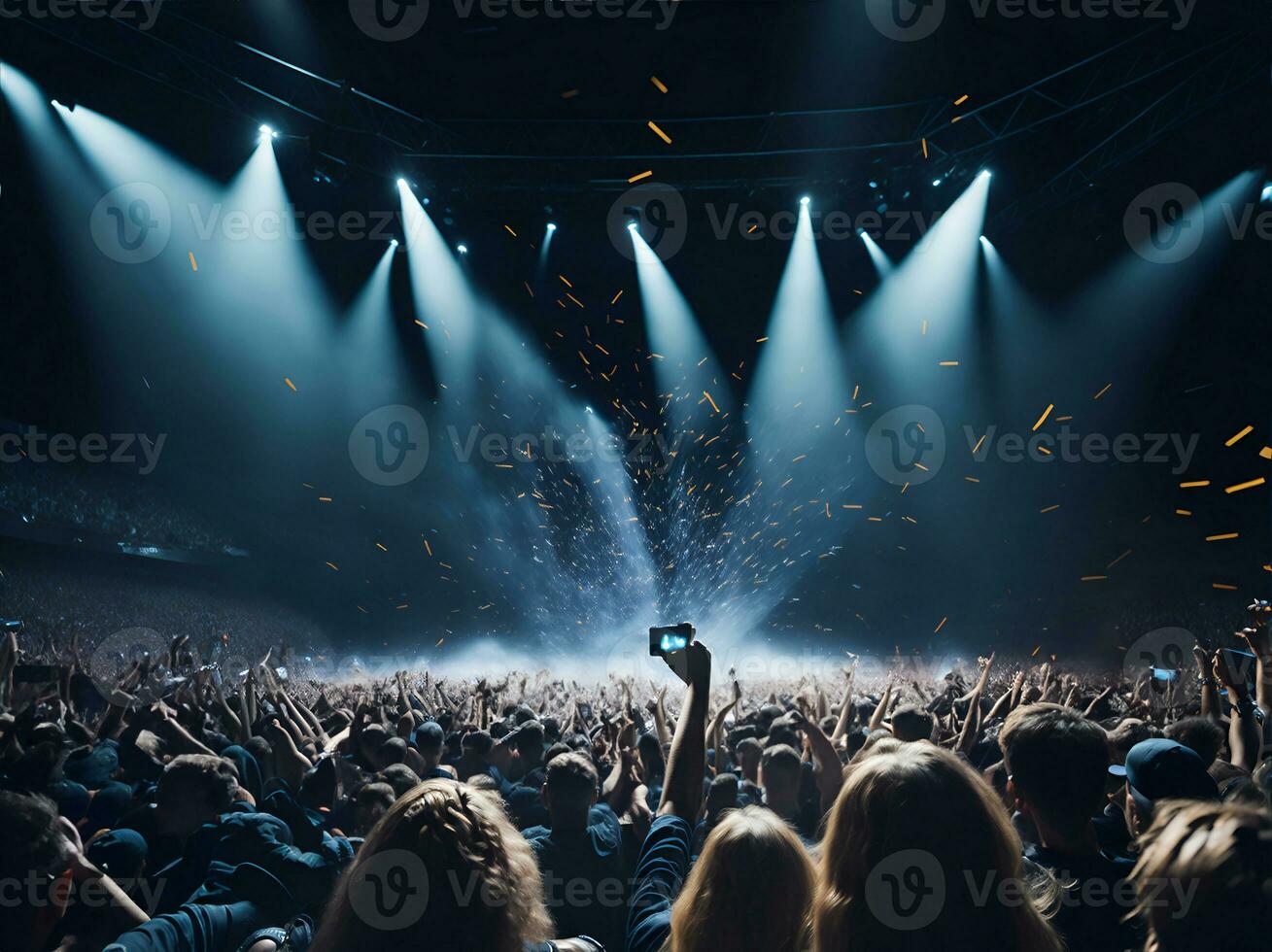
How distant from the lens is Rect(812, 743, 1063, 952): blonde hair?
4.78 feet

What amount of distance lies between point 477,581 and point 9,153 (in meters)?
16.3

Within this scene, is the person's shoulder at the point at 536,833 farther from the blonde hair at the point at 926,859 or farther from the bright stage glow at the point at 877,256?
the bright stage glow at the point at 877,256

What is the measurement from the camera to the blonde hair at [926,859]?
57.4 inches

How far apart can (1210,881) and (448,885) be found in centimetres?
137

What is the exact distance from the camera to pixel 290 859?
274cm

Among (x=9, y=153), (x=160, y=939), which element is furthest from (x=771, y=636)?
(x=160, y=939)

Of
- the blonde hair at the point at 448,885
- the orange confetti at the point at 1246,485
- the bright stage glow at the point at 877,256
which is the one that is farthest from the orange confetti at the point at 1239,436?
the blonde hair at the point at 448,885

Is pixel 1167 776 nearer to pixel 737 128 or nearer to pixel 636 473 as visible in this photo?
pixel 737 128

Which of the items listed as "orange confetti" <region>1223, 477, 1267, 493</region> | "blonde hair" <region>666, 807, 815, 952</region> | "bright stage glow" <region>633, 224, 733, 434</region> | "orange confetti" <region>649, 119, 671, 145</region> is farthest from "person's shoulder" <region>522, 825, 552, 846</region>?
"bright stage glow" <region>633, 224, 733, 434</region>

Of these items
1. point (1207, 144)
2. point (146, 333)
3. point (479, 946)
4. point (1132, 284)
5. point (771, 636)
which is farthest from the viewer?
point (771, 636)

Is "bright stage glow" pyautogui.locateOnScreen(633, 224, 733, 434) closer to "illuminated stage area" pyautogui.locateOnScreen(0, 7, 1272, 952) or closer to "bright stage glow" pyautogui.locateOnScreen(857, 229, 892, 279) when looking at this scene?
"illuminated stage area" pyautogui.locateOnScreen(0, 7, 1272, 952)

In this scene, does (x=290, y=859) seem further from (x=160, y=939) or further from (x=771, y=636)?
(x=771, y=636)

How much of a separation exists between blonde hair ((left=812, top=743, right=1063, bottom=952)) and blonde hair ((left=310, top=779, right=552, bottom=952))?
0.61 m

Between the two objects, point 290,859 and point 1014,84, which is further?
point 1014,84
